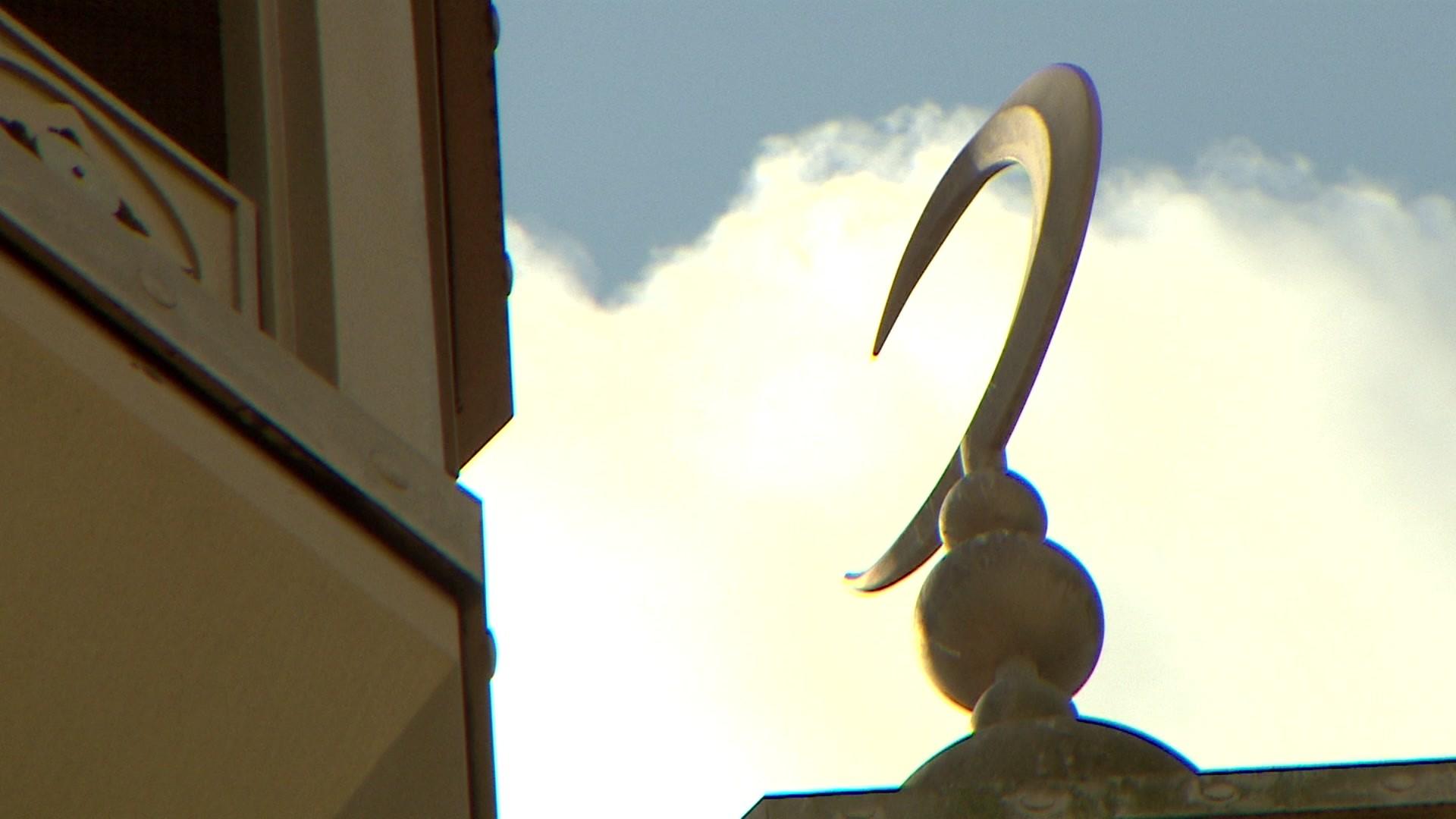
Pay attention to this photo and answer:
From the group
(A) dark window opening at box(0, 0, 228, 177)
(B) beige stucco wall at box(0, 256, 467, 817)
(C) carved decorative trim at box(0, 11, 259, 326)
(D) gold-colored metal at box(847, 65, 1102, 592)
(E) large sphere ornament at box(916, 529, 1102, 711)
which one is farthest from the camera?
(D) gold-colored metal at box(847, 65, 1102, 592)

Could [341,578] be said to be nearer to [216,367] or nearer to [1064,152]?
[216,367]

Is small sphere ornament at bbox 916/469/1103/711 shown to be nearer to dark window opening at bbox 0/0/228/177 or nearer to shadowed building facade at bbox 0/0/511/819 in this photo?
shadowed building facade at bbox 0/0/511/819

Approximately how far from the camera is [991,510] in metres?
7.11

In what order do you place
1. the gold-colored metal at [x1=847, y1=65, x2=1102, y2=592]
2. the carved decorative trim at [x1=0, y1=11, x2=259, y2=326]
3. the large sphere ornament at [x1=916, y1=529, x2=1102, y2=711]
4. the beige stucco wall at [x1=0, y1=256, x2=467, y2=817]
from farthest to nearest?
1. the gold-colored metal at [x1=847, y1=65, x2=1102, y2=592]
2. the large sphere ornament at [x1=916, y1=529, x2=1102, y2=711]
3. the carved decorative trim at [x1=0, y1=11, x2=259, y2=326]
4. the beige stucco wall at [x1=0, y1=256, x2=467, y2=817]

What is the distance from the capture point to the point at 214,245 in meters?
4.66

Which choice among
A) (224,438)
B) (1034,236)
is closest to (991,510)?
(1034,236)

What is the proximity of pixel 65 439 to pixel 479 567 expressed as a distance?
2.70ft

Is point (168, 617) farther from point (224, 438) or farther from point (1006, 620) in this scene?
point (1006, 620)

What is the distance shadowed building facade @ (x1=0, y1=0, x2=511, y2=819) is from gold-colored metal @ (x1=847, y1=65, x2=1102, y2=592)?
7.82 feet

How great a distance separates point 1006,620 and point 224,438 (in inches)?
122

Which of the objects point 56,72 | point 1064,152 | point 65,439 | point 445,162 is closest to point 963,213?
point 1064,152

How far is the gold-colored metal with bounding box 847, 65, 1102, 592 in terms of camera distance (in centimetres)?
727

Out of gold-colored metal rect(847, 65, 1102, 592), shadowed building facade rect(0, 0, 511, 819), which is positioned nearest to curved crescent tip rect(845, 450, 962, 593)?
gold-colored metal rect(847, 65, 1102, 592)

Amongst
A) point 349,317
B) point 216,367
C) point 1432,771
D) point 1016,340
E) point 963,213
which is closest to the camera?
point 216,367
